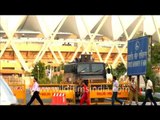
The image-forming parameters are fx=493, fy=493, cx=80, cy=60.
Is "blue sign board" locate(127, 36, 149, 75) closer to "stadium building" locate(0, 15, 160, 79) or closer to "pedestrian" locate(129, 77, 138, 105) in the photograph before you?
"pedestrian" locate(129, 77, 138, 105)

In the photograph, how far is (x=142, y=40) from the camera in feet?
60.8

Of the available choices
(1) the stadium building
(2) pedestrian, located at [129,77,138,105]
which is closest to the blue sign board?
(2) pedestrian, located at [129,77,138,105]

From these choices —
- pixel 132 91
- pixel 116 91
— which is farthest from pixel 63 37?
pixel 116 91

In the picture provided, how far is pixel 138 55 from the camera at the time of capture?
18984 mm

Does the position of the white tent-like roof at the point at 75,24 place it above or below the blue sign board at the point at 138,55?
above

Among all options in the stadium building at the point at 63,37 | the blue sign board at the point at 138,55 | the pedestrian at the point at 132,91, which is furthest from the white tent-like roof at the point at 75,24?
the pedestrian at the point at 132,91

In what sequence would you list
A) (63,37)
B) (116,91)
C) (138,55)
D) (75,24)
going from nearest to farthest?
(116,91) < (138,55) < (75,24) < (63,37)

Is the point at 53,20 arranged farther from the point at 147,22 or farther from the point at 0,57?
the point at 147,22

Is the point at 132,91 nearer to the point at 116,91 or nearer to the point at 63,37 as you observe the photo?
the point at 116,91

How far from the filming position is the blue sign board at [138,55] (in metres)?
18.4

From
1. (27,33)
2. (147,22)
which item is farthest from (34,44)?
(147,22)

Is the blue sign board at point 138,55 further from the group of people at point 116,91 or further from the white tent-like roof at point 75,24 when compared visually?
the white tent-like roof at point 75,24

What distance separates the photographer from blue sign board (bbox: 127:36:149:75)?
18438mm
